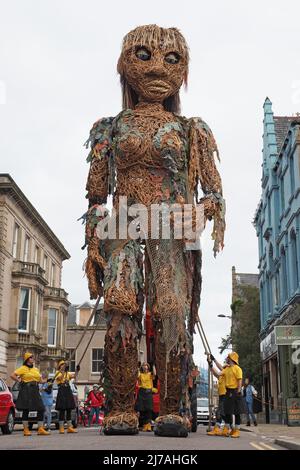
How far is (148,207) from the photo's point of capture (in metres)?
6.66

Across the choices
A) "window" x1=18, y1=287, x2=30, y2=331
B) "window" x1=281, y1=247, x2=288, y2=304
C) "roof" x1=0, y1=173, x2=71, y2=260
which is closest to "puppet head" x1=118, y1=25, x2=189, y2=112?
"window" x1=281, y1=247, x2=288, y2=304

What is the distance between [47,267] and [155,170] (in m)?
31.9

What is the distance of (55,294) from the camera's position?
37.2m

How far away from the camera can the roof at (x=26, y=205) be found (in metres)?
29.5

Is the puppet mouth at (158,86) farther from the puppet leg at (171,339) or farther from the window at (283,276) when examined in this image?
the window at (283,276)

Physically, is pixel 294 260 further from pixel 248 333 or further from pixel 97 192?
pixel 97 192

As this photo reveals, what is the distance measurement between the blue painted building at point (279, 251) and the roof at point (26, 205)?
38.1 feet

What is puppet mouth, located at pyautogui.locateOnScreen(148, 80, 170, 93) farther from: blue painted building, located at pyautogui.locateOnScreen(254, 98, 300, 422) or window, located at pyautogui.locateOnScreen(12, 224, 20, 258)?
window, located at pyautogui.locateOnScreen(12, 224, 20, 258)

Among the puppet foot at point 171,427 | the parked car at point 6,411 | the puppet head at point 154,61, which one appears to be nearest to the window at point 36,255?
the parked car at point 6,411

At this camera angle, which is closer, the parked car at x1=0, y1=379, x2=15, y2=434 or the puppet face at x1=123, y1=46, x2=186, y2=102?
the puppet face at x1=123, y1=46, x2=186, y2=102

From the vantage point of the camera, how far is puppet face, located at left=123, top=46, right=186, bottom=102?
22.9 ft

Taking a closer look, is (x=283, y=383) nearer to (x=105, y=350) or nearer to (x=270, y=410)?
(x=270, y=410)

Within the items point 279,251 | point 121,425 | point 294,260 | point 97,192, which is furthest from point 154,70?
Answer: point 279,251
